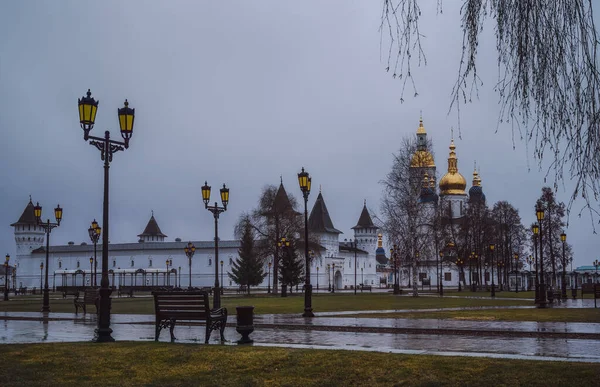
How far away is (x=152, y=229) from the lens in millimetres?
141750

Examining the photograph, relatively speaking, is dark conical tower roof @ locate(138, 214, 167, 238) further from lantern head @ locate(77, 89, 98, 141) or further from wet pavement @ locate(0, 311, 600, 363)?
lantern head @ locate(77, 89, 98, 141)

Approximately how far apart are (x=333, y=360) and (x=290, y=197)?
73.2 m

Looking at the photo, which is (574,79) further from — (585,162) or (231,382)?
(231,382)

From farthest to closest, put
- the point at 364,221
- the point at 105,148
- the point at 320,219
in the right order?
1. the point at 364,221
2. the point at 320,219
3. the point at 105,148

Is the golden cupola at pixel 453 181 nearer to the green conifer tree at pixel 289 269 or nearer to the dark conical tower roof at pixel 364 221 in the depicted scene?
the dark conical tower roof at pixel 364 221

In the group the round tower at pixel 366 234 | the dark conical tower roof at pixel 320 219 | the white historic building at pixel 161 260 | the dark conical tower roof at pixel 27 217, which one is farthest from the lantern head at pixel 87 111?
the round tower at pixel 366 234

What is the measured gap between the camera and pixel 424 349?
12.9m

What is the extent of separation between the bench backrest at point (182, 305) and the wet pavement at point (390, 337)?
2.42 ft

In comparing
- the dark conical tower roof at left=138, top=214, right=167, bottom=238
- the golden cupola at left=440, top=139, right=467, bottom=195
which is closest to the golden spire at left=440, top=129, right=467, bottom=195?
the golden cupola at left=440, top=139, right=467, bottom=195

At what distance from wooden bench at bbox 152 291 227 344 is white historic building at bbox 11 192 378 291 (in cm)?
9200

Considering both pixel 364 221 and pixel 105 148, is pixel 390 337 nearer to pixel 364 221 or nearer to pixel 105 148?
pixel 105 148

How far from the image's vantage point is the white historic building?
4500 inches

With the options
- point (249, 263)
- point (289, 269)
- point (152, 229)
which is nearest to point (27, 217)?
point (152, 229)

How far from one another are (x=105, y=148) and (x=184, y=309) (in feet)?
14.1
